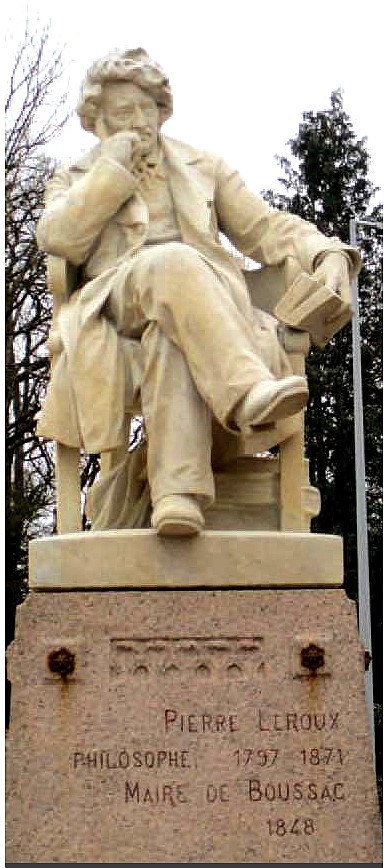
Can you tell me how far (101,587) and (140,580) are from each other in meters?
0.12

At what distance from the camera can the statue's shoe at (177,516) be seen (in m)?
3.62

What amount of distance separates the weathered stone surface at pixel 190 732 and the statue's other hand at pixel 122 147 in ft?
5.20

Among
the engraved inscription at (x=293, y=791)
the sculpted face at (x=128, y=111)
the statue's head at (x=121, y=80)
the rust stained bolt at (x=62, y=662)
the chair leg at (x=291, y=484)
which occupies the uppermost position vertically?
the statue's head at (x=121, y=80)

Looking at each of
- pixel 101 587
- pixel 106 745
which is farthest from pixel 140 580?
pixel 106 745

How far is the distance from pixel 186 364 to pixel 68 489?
677 mm

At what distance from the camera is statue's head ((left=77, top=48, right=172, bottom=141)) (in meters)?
4.57

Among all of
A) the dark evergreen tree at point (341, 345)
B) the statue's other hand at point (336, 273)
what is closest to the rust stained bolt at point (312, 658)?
the statue's other hand at point (336, 273)

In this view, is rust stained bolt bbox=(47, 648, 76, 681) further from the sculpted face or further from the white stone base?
the sculpted face

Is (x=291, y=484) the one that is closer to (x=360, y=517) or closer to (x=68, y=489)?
(x=68, y=489)

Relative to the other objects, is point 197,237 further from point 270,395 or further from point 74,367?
point 270,395

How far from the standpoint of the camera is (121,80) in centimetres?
459

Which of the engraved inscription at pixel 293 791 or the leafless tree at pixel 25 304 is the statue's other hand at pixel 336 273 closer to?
the engraved inscription at pixel 293 791

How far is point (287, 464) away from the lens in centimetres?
407

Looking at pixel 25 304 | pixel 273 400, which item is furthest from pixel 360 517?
pixel 273 400
